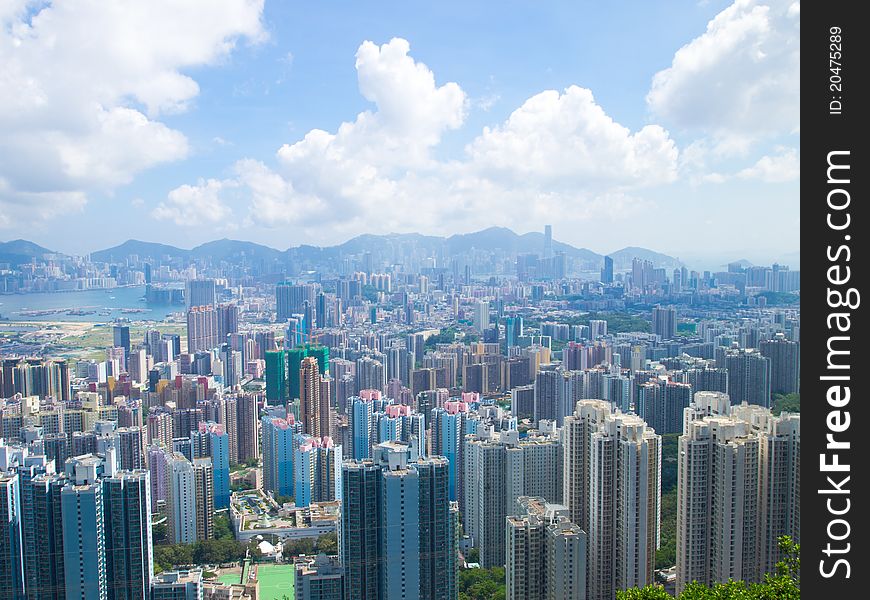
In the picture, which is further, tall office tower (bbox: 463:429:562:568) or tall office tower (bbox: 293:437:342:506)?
tall office tower (bbox: 293:437:342:506)

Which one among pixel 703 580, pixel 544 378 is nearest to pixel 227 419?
pixel 544 378

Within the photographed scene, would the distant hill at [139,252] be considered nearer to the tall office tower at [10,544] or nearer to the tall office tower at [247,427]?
the tall office tower at [247,427]

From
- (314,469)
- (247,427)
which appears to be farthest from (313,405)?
(314,469)

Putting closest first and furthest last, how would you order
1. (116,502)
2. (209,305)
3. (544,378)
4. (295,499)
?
(116,502)
(295,499)
(544,378)
(209,305)

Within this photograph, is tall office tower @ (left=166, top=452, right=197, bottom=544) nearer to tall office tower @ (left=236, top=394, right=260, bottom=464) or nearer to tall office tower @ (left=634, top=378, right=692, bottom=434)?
tall office tower @ (left=236, top=394, right=260, bottom=464)

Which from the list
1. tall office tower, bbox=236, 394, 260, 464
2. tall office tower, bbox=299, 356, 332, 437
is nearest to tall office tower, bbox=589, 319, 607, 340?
Result: tall office tower, bbox=299, 356, 332, 437

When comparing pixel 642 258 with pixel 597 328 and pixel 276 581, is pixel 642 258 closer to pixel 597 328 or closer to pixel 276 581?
pixel 597 328

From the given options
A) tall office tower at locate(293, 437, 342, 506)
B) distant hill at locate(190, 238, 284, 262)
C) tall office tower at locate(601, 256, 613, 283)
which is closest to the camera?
tall office tower at locate(293, 437, 342, 506)
